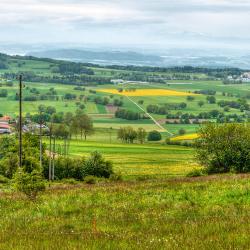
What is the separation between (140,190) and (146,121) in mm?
171639

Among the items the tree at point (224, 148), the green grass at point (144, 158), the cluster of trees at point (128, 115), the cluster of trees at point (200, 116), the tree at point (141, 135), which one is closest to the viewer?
the tree at point (224, 148)

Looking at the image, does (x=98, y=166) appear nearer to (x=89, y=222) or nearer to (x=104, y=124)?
(x=89, y=222)

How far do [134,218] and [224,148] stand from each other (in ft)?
151

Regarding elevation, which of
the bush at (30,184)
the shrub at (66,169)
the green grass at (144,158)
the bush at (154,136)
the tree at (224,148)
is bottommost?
the bush at (154,136)

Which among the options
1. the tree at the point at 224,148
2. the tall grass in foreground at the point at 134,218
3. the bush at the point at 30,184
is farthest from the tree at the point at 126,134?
the bush at the point at 30,184

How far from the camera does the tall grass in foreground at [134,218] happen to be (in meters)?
10.2

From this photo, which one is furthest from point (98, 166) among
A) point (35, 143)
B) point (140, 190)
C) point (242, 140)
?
point (140, 190)

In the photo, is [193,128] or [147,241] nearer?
[147,241]

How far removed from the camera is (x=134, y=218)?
46.9ft

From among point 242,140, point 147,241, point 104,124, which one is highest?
point 147,241

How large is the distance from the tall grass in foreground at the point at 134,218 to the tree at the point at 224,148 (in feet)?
123

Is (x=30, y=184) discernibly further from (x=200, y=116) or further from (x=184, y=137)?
(x=200, y=116)

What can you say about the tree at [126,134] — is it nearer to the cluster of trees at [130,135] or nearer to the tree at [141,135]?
the cluster of trees at [130,135]

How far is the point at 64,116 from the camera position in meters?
184
